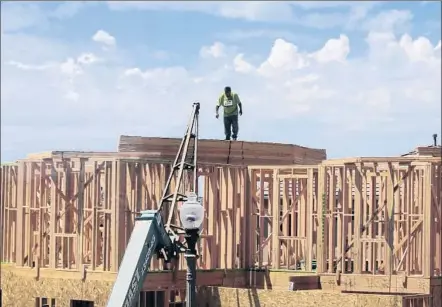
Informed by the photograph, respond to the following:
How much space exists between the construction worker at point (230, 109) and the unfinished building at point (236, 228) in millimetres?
752

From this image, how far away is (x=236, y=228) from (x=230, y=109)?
3.22 meters

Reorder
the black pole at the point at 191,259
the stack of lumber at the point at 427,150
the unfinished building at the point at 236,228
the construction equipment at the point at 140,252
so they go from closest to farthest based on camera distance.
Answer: the black pole at the point at 191,259
the construction equipment at the point at 140,252
the unfinished building at the point at 236,228
the stack of lumber at the point at 427,150

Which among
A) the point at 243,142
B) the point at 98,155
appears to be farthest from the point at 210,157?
the point at 98,155

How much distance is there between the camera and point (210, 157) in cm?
2450

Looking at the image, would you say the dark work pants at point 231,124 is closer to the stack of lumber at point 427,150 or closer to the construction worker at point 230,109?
the construction worker at point 230,109

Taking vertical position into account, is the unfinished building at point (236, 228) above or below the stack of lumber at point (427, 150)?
below

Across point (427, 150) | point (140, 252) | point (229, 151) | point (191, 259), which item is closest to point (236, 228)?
point (229, 151)

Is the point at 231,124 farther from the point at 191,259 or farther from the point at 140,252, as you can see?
the point at 191,259

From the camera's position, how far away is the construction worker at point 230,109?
83.3 feet

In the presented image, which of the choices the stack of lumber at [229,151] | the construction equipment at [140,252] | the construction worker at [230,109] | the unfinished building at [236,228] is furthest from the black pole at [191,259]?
the construction worker at [230,109]

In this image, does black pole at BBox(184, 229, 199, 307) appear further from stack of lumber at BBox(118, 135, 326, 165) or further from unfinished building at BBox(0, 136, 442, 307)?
stack of lumber at BBox(118, 135, 326, 165)

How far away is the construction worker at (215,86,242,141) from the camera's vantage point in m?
25.4

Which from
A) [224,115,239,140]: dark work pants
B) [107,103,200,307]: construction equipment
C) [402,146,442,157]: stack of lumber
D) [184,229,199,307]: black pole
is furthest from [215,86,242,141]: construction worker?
[184,229,199,307]: black pole

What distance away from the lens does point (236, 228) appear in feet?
80.5
